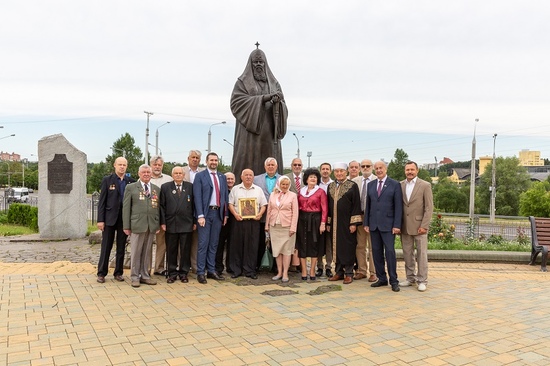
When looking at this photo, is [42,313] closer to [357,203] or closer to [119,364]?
[119,364]

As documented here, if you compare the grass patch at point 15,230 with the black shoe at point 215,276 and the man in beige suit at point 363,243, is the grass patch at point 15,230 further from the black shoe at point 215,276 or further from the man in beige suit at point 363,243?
the man in beige suit at point 363,243

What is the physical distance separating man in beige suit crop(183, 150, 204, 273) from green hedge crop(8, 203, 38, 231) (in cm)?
1013

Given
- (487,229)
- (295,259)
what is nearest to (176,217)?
(295,259)

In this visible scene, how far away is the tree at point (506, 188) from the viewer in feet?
179

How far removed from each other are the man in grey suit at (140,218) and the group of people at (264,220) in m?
0.01

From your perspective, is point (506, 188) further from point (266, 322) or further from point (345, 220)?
point (266, 322)

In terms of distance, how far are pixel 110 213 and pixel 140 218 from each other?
1.73ft

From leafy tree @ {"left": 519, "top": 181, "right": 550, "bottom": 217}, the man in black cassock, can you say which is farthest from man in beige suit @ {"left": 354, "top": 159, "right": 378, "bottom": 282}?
leafy tree @ {"left": 519, "top": 181, "right": 550, "bottom": 217}

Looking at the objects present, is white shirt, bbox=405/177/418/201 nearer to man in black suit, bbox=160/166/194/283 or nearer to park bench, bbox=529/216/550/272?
man in black suit, bbox=160/166/194/283

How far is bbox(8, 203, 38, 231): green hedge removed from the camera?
1536cm

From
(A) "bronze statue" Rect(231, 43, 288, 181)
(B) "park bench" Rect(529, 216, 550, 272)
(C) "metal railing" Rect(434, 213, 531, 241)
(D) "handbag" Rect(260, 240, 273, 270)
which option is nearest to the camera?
(D) "handbag" Rect(260, 240, 273, 270)

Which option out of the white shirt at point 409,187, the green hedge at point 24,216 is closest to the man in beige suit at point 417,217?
the white shirt at point 409,187

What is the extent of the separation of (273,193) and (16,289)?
370 centimetres

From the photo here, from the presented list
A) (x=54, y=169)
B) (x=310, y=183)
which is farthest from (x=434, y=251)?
(x=54, y=169)
